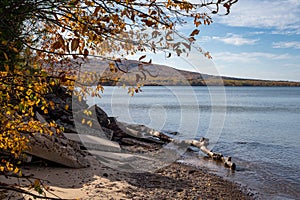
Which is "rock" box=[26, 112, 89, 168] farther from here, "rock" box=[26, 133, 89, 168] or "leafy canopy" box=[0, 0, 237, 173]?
"leafy canopy" box=[0, 0, 237, 173]

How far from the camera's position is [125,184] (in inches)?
381

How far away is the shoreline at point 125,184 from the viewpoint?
331 inches

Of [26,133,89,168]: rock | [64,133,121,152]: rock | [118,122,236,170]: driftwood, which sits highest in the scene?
[26,133,89,168]: rock

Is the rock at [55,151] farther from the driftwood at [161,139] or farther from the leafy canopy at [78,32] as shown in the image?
the driftwood at [161,139]

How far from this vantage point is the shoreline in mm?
8398

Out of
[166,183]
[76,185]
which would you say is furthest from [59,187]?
[166,183]

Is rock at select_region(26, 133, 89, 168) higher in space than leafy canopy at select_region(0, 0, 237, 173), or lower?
lower

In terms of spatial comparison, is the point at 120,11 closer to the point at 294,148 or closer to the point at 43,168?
the point at 43,168

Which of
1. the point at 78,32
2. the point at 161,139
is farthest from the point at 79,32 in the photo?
the point at 161,139

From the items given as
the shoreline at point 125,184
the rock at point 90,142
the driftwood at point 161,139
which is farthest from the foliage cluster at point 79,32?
the driftwood at point 161,139

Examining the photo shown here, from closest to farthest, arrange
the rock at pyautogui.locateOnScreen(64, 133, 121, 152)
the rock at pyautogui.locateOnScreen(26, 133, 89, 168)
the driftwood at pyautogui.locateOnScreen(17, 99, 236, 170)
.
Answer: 1. the rock at pyautogui.locateOnScreen(26, 133, 89, 168)
2. the driftwood at pyautogui.locateOnScreen(17, 99, 236, 170)
3. the rock at pyautogui.locateOnScreen(64, 133, 121, 152)

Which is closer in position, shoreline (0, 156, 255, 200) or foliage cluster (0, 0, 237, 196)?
foliage cluster (0, 0, 237, 196)

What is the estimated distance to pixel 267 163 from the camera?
57.3ft

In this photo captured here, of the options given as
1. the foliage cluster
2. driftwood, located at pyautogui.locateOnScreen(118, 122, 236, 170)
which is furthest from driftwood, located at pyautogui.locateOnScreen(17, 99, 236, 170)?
the foliage cluster
